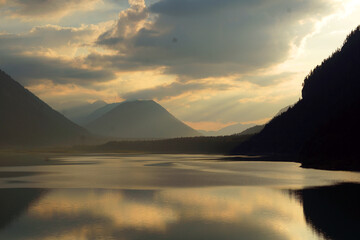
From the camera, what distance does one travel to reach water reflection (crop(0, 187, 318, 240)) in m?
27.0

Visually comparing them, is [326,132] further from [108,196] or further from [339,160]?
[108,196]

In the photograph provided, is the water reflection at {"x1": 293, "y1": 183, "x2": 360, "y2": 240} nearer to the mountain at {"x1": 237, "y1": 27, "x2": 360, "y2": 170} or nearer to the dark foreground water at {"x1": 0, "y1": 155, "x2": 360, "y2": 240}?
the dark foreground water at {"x1": 0, "y1": 155, "x2": 360, "y2": 240}

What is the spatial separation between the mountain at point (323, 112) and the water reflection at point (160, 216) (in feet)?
216

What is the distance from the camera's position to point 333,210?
1409 inches

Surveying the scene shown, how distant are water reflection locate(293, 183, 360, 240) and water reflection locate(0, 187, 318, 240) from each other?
120cm

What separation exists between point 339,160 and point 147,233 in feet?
251

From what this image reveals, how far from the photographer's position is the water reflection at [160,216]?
2703cm

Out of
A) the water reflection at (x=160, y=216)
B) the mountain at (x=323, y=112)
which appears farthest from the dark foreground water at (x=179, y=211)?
the mountain at (x=323, y=112)

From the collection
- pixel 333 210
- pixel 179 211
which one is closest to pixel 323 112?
pixel 333 210

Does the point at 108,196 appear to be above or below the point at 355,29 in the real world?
below

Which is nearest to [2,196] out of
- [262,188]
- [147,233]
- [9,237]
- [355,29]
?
[9,237]

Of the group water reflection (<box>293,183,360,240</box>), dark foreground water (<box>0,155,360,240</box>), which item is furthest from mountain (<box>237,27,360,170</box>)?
water reflection (<box>293,183,360,240</box>)

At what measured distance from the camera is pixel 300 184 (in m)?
56.2

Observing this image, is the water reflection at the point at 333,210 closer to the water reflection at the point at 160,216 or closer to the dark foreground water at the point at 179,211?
the dark foreground water at the point at 179,211
